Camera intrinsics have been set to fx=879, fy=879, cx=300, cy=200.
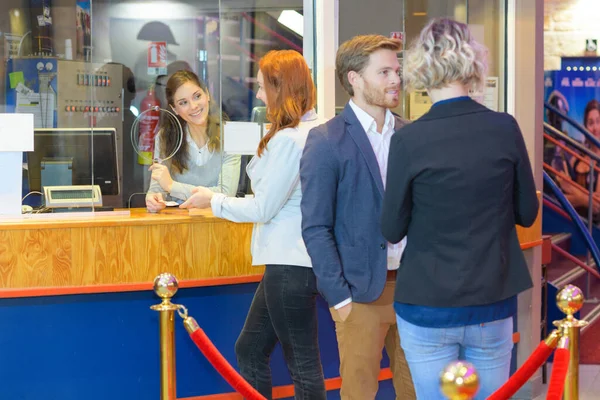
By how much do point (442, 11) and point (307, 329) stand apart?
8.18 ft

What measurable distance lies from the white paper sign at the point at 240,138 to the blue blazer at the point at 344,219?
5.21 ft

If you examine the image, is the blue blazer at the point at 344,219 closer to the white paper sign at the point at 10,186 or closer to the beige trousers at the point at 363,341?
the beige trousers at the point at 363,341

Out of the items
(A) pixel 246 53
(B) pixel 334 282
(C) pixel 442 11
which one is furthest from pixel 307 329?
(C) pixel 442 11

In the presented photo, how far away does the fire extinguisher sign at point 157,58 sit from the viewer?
224 inches

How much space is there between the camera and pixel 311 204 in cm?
273

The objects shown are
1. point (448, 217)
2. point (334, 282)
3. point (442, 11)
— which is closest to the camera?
point (448, 217)

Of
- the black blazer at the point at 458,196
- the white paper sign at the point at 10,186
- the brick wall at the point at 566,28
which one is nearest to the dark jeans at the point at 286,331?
the black blazer at the point at 458,196

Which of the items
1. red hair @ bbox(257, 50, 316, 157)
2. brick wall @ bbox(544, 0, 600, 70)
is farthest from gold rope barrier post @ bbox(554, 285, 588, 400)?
brick wall @ bbox(544, 0, 600, 70)

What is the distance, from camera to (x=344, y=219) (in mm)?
2760

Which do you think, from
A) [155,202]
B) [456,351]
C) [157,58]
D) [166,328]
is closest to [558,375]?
[456,351]

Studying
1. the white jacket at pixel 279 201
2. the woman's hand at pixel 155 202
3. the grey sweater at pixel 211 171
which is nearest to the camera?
the white jacket at pixel 279 201

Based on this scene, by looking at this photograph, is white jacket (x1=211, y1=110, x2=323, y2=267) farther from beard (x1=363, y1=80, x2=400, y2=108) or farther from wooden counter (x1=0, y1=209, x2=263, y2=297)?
wooden counter (x1=0, y1=209, x2=263, y2=297)

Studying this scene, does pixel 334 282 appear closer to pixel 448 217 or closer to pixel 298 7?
pixel 448 217

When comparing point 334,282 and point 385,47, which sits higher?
point 385,47
